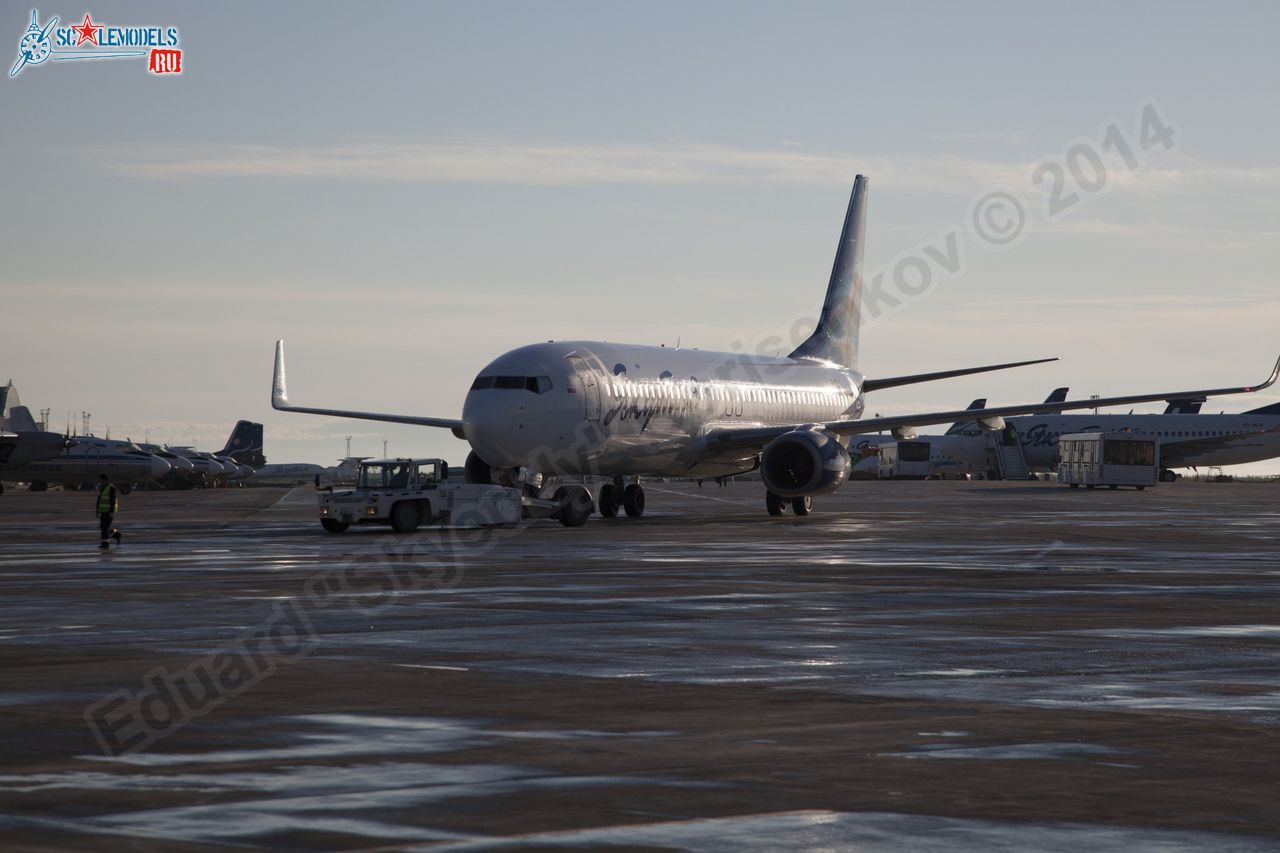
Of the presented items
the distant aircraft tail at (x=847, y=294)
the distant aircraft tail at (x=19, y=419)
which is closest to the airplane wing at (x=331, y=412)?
the distant aircraft tail at (x=847, y=294)

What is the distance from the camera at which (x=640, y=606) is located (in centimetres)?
1977

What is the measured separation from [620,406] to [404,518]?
7509mm

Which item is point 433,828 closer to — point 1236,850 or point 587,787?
point 587,787

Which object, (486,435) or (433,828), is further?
(486,435)

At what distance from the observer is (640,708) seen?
37.1 feet

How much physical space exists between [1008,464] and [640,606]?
115185 millimetres

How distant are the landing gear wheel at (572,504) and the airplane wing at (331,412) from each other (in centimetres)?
314

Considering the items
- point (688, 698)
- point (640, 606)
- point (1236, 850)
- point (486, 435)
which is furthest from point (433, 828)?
point (486, 435)

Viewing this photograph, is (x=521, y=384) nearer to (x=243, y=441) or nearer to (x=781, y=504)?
(x=781, y=504)

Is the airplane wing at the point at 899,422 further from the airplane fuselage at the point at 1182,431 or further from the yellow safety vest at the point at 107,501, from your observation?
the airplane fuselage at the point at 1182,431

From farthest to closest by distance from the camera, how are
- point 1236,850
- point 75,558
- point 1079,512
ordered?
1. point 1079,512
2. point 75,558
3. point 1236,850

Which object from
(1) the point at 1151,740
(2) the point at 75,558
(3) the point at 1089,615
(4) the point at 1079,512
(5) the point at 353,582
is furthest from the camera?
(4) the point at 1079,512

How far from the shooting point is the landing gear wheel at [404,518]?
38.9m

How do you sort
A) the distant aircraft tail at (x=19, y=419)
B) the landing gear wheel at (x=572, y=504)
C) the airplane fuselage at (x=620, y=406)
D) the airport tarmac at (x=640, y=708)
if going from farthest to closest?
the distant aircraft tail at (x=19, y=419), the landing gear wheel at (x=572, y=504), the airplane fuselage at (x=620, y=406), the airport tarmac at (x=640, y=708)
